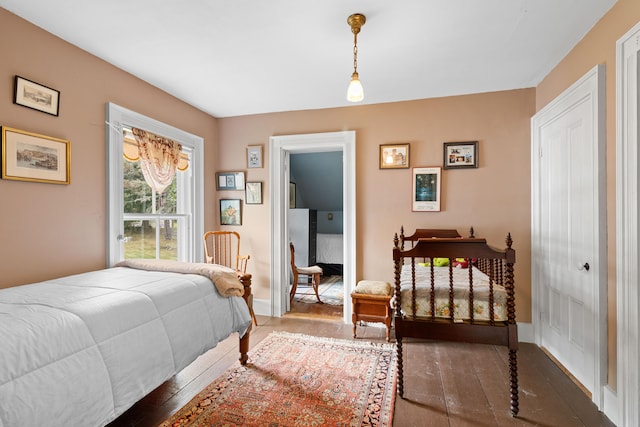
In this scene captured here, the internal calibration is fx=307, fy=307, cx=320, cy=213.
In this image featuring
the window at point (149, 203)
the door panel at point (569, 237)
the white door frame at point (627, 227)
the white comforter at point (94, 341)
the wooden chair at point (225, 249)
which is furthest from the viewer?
the wooden chair at point (225, 249)

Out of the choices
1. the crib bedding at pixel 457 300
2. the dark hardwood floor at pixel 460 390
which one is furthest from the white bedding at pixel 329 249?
the crib bedding at pixel 457 300

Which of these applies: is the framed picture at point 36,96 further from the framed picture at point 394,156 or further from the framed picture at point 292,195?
the framed picture at point 292,195

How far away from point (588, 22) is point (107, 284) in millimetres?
3534

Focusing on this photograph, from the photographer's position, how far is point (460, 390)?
86.0 inches

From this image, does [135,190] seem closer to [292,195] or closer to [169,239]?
[169,239]

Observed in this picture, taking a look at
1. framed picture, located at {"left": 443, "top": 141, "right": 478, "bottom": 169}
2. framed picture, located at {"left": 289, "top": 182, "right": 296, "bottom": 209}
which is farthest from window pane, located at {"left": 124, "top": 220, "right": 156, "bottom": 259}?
framed picture, located at {"left": 289, "top": 182, "right": 296, "bottom": 209}

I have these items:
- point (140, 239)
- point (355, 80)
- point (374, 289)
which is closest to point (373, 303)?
point (374, 289)

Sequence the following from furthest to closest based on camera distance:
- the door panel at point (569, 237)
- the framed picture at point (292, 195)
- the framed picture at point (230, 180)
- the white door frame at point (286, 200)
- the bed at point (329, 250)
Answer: the framed picture at point (292, 195) < the bed at point (329, 250) < the framed picture at point (230, 180) < the white door frame at point (286, 200) < the door panel at point (569, 237)

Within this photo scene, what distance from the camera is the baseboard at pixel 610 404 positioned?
1835mm

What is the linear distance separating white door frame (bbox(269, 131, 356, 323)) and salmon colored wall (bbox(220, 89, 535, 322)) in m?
0.08

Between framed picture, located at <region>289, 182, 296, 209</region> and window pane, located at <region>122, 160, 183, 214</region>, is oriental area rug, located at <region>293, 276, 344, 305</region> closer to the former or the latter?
framed picture, located at <region>289, 182, 296, 209</region>

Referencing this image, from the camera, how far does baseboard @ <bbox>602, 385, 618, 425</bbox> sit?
6.02 ft

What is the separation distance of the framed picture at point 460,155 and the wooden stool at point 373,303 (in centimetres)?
149

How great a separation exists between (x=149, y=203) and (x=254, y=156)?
1.33 metres
